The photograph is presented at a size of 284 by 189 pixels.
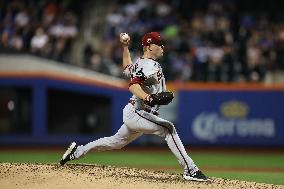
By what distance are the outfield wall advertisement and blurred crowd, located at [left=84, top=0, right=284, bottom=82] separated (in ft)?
2.31

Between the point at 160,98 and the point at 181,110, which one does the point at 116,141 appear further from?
the point at 181,110

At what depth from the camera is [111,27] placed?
1797cm

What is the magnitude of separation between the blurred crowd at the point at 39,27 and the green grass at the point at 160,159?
11.8 feet

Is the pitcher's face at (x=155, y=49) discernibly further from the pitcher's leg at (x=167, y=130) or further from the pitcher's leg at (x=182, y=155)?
the pitcher's leg at (x=182, y=155)

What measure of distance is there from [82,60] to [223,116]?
165 inches

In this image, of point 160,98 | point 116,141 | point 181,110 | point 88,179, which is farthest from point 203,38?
point 88,179

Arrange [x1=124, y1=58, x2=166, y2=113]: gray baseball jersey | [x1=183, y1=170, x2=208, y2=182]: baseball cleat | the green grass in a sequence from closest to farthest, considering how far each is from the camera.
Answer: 1. [x1=124, y1=58, x2=166, y2=113]: gray baseball jersey
2. [x1=183, y1=170, x2=208, y2=182]: baseball cleat
3. the green grass

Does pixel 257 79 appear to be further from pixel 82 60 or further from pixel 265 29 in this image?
pixel 82 60

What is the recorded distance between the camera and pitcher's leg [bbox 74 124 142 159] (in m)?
8.31

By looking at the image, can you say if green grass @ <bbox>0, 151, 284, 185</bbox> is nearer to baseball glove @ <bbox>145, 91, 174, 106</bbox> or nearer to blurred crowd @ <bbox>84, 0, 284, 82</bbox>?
blurred crowd @ <bbox>84, 0, 284, 82</bbox>

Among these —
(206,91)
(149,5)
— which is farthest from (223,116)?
(149,5)

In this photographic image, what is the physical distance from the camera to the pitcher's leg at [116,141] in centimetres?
831

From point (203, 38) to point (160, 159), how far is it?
4.49m

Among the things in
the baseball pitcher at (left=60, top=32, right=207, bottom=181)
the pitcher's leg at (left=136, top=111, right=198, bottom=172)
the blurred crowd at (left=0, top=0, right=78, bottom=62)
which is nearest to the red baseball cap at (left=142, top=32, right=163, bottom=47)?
the baseball pitcher at (left=60, top=32, right=207, bottom=181)
